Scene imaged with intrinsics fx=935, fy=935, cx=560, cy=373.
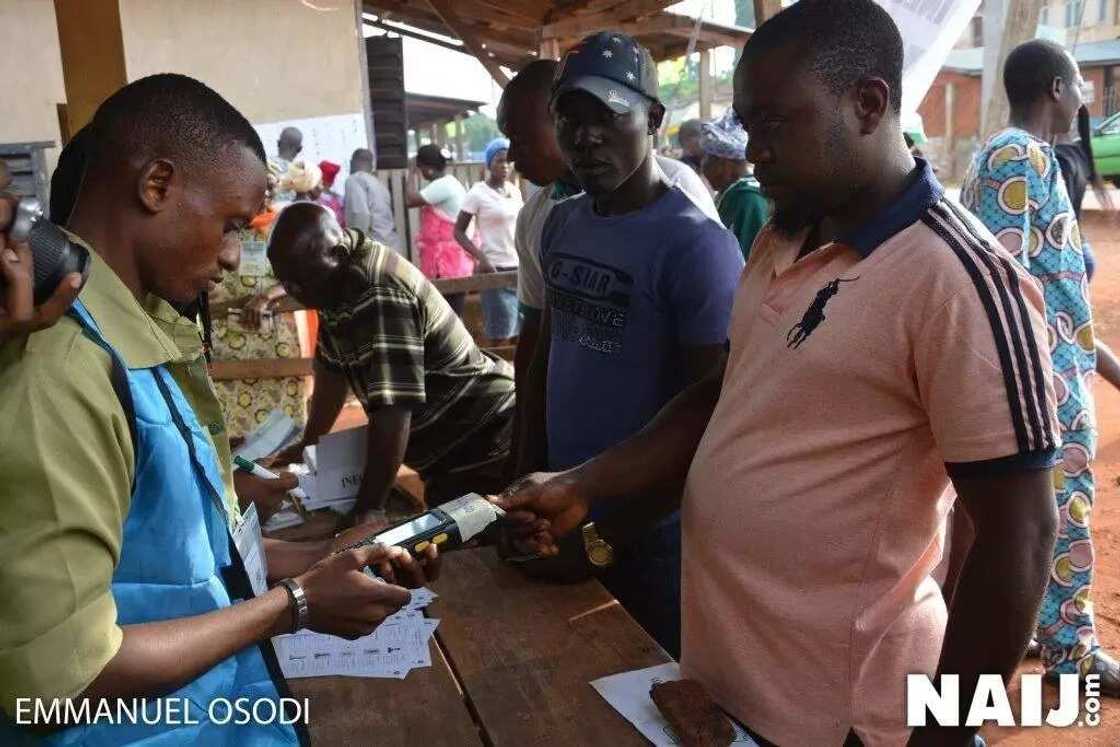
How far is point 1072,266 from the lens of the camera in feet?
9.65

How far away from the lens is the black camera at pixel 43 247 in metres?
0.91

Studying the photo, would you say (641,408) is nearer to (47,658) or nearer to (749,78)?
(749,78)

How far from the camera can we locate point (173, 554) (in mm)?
1156

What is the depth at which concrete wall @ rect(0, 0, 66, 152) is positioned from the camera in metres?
7.81

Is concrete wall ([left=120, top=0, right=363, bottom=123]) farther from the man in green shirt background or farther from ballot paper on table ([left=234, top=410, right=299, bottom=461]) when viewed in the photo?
ballot paper on table ([left=234, top=410, right=299, bottom=461])

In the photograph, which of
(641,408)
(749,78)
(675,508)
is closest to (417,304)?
(641,408)

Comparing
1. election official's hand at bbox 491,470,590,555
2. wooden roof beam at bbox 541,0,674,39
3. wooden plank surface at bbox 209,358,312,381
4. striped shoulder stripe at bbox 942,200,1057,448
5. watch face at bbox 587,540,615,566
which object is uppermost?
wooden roof beam at bbox 541,0,674,39

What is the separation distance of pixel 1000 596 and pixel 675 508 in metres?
0.98

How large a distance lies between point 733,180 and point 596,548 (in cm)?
329

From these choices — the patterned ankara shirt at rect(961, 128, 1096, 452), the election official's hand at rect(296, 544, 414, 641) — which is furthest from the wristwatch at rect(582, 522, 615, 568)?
the patterned ankara shirt at rect(961, 128, 1096, 452)

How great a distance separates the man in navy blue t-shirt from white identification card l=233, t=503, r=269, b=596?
0.80m

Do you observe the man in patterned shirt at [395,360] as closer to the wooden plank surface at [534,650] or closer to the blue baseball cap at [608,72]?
the wooden plank surface at [534,650]

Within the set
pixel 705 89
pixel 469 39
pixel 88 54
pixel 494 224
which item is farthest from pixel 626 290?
pixel 705 89

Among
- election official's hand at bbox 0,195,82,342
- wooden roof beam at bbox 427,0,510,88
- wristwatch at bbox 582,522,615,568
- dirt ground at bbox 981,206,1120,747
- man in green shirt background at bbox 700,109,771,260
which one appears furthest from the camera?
wooden roof beam at bbox 427,0,510,88
